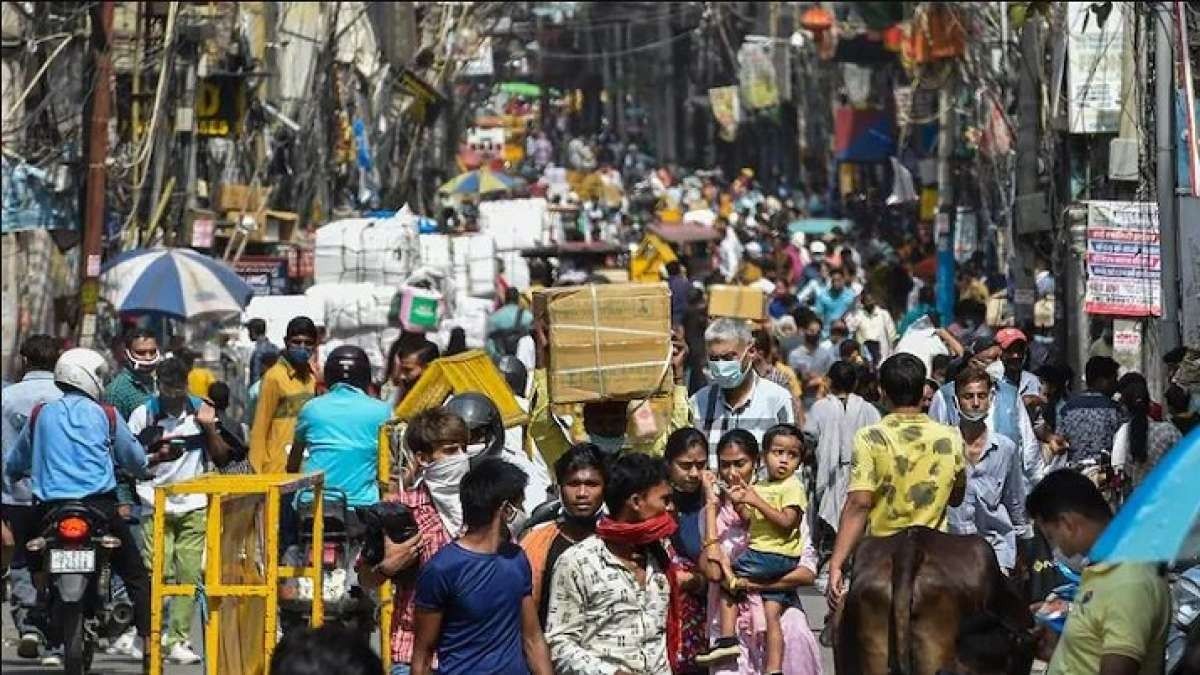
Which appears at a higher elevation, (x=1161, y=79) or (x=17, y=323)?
(x=1161, y=79)

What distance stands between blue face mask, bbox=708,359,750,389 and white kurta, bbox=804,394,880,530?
2.64 metres

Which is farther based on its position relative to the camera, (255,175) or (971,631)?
(255,175)

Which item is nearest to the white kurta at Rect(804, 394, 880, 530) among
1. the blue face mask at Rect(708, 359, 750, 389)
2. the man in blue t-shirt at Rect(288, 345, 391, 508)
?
the blue face mask at Rect(708, 359, 750, 389)

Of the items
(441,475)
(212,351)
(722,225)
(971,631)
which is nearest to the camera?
(971,631)

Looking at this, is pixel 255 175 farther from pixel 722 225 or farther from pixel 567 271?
pixel 722 225

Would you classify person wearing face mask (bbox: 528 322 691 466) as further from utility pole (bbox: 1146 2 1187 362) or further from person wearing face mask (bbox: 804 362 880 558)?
utility pole (bbox: 1146 2 1187 362)

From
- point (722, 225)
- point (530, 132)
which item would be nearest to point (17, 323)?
point (722, 225)

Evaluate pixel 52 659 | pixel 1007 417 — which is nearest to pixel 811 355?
pixel 52 659

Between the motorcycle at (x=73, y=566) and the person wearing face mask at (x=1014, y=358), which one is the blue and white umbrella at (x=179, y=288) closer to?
the person wearing face mask at (x=1014, y=358)

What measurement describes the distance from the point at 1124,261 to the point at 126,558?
5883 millimetres

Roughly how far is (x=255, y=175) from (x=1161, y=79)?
23189mm

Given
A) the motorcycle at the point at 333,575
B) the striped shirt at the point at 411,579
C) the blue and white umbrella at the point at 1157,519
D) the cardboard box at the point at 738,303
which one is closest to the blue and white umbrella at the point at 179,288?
the cardboard box at the point at 738,303

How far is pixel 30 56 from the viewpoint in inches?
992

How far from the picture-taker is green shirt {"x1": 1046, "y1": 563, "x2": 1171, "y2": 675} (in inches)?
275
